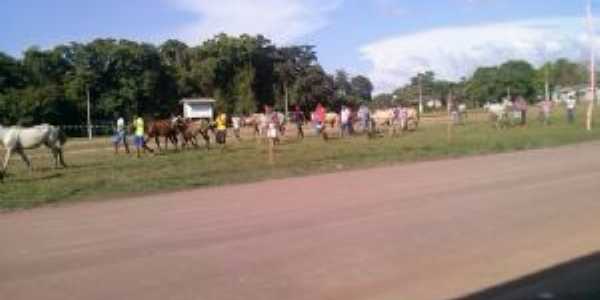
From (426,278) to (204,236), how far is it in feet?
13.1

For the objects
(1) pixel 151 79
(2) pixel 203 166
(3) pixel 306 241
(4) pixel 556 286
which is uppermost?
(1) pixel 151 79

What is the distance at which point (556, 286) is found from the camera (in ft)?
26.4

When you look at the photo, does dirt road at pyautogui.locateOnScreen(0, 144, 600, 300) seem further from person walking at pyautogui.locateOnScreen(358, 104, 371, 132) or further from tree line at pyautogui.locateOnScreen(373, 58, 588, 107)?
tree line at pyautogui.locateOnScreen(373, 58, 588, 107)

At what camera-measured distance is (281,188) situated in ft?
60.2

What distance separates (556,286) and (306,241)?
361 centimetres

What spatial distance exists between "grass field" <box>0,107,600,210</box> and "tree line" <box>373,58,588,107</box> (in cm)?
8958

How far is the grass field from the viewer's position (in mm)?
19172

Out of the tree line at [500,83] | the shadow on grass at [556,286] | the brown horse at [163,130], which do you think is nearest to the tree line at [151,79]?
the tree line at [500,83]

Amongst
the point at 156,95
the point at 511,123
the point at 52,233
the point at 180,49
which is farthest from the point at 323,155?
the point at 180,49

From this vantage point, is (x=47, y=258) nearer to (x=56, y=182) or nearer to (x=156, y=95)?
(x=56, y=182)

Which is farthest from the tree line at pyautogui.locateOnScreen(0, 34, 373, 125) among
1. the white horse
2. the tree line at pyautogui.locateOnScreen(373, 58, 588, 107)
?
the white horse

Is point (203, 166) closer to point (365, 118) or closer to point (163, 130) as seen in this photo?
point (163, 130)

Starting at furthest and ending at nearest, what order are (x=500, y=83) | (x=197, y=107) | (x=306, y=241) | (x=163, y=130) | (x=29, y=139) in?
(x=500, y=83), (x=197, y=107), (x=163, y=130), (x=29, y=139), (x=306, y=241)

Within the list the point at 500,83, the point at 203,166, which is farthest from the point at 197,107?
the point at 500,83
